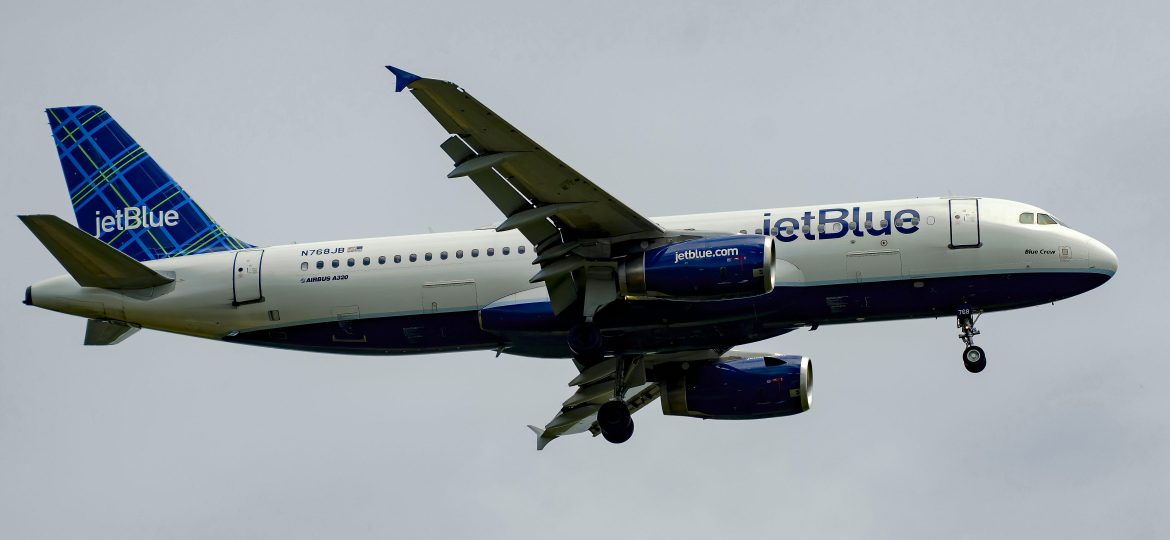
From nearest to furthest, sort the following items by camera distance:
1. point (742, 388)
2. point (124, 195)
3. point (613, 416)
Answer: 1. point (613, 416)
2. point (742, 388)
3. point (124, 195)

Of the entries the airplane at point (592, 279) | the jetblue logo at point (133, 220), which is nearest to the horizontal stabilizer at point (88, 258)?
the airplane at point (592, 279)

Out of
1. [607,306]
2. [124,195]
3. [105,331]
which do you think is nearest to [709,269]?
[607,306]

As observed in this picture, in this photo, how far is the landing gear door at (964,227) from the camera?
44562mm

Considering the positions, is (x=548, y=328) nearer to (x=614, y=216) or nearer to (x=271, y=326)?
(x=614, y=216)

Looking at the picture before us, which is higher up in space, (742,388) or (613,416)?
(742,388)

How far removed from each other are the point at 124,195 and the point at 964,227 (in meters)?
24.7

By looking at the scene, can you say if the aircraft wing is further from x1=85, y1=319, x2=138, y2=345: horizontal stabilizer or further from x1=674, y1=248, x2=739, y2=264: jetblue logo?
x1=85, y1=319, x2=138, y2=345: horizontal stabilizer

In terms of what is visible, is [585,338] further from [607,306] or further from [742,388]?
[742,388]

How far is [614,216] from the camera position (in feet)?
142

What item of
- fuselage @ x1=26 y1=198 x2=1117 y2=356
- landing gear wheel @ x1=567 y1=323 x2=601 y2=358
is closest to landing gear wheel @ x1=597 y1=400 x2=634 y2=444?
fuselage @ x1=26 y1=198 x2=1117 y2=356

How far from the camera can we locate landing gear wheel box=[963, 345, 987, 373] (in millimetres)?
46031

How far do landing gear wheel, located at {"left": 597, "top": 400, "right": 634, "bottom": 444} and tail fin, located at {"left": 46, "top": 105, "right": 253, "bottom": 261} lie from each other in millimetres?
11585

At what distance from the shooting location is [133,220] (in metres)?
51.2

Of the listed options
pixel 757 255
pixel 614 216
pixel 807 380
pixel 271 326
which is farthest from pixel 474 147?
pixel 807 380
